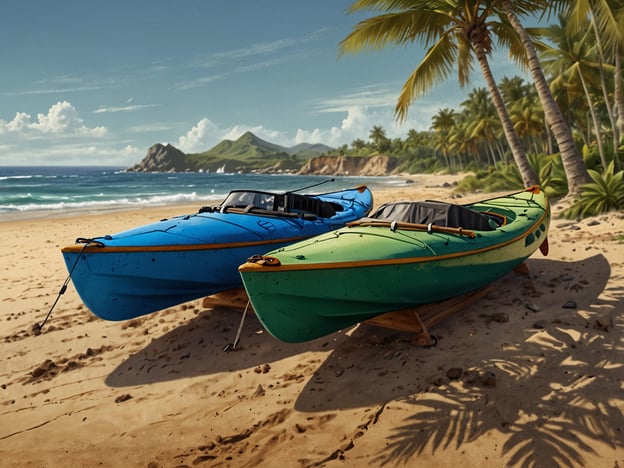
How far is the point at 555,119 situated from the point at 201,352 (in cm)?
1184

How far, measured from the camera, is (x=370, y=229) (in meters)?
5.51

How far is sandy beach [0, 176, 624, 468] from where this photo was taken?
10.7ft

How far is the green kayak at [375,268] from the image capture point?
4.33m

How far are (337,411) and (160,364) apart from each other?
287 cm

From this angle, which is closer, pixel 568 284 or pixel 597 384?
pixel 597 384

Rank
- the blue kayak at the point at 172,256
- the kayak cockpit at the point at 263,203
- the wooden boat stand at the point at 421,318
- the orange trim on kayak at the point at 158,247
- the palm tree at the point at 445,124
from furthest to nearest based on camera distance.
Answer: the palm tree at the point at 445,124 → the kayak cockpit at the point at 263,203 → the blue kayak at the point at 172,256 → the orange trim on kayak at the point at 158,247 → the wooden boat stand at the point at 421,318

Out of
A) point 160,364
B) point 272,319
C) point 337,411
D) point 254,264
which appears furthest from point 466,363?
point 160,364

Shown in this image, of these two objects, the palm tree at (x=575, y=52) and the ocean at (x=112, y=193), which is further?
the ocean at (x=112, y=193)

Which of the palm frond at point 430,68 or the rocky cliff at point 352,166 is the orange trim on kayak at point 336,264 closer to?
the palm frond at point 430,68

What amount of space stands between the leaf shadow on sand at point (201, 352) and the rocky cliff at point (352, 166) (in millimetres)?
98453

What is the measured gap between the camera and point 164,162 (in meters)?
192

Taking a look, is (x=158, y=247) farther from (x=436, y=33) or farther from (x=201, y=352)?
(x=436, y=33)

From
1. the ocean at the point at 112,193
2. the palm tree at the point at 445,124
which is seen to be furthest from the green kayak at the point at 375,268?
the palm tree at the point at 445,124

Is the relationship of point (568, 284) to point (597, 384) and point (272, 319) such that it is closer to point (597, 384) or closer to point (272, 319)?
point (597, 384)
